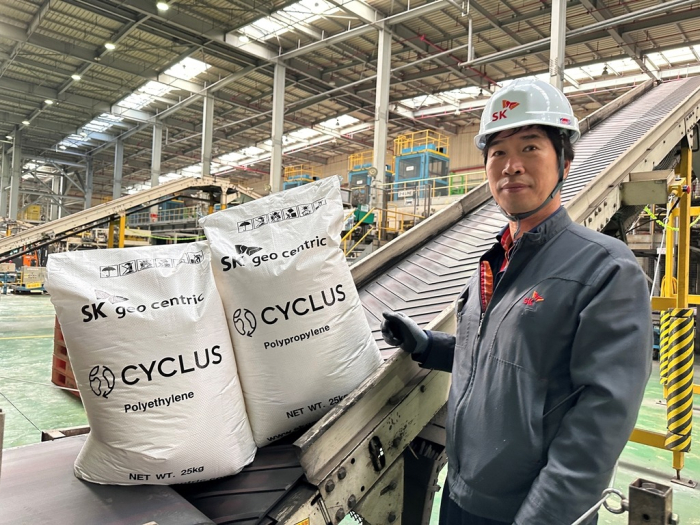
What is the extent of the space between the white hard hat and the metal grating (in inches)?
43.0

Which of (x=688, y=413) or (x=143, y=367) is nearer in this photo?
(x=143, y=367)

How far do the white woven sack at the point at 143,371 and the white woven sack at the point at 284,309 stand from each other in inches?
4.4

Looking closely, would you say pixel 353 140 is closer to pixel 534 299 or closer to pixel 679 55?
pixel 679 55

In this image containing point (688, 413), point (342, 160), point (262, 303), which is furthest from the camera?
point (342, 160)

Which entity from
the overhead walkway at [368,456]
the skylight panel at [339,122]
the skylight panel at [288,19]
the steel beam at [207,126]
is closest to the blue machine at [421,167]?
the skylight panel at [339,122]

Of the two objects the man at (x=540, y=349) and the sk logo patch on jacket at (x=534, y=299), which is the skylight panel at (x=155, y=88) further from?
the sk logo patch on jacket at (x=534, y=299)

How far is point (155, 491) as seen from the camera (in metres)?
1.27

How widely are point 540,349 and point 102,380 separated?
1.17m

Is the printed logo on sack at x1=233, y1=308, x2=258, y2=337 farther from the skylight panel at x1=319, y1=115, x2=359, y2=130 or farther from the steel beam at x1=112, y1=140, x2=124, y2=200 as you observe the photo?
the steel beam at x1=112, y1=140, x2=124, y2=200

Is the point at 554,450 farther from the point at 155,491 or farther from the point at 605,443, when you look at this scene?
the point at 155,491

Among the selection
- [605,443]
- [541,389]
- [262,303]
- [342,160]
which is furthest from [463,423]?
[342,160]

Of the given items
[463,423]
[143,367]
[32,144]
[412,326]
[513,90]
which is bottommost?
[463,423]

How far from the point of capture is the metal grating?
2402 mm

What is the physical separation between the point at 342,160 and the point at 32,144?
14.6 metres
